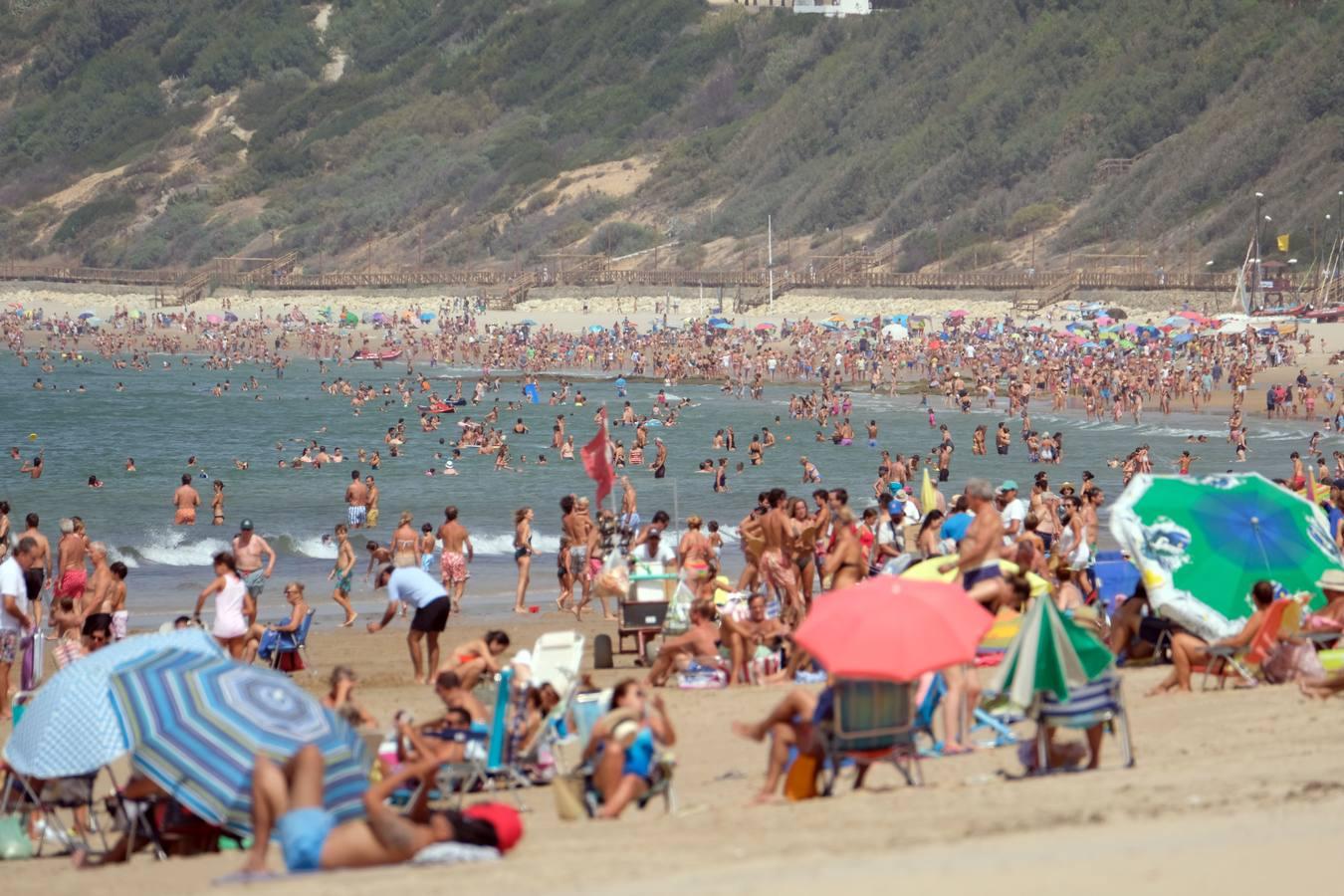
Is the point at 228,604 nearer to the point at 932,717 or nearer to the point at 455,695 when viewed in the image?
the point at 455,695

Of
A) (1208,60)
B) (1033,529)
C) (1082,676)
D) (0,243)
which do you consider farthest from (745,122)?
(1082,676)

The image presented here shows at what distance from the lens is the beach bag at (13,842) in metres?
7.35

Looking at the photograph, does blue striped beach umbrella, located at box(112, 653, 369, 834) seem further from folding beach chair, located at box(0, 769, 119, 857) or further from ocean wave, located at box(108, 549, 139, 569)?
ocean wave, located at box(108, 549, 139, 569)

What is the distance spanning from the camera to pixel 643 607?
11.4 meters

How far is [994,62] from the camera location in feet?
263

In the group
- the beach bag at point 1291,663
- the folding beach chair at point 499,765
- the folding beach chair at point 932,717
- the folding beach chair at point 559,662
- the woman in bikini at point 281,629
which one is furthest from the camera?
the woman in bikini at point 281,629

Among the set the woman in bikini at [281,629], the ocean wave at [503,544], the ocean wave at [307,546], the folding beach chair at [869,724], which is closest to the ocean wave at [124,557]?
the ocean wave at [307,546]

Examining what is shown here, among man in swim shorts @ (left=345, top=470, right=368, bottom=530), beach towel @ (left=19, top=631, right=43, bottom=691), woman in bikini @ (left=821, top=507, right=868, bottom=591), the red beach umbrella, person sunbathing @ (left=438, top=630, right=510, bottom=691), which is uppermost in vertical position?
the red beach umbrella

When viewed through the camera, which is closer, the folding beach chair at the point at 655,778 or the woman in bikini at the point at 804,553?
the folding beach chair at the point at 655,778

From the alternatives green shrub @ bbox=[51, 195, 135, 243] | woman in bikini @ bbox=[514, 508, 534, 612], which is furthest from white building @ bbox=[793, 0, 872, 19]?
woman in bikini @ bbox=[514, 508, 534, 612]

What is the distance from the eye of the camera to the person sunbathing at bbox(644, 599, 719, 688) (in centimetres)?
1026

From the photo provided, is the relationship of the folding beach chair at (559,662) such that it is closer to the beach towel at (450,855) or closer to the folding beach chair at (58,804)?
the folding beach chair at (58,804)

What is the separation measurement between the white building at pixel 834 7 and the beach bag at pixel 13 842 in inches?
3702

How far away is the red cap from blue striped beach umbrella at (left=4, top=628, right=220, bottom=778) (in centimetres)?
126
